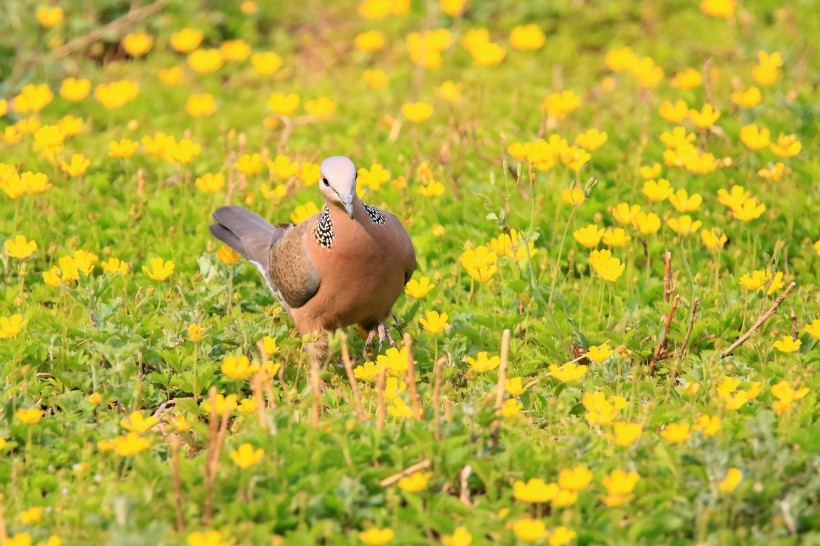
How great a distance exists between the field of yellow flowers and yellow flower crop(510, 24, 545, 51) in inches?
1.2

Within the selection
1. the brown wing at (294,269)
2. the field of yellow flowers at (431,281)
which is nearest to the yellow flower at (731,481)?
the field of yellow flowers at (431,281)

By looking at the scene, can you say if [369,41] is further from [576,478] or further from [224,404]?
[576,478]

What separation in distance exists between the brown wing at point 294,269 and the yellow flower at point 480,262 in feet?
2.23

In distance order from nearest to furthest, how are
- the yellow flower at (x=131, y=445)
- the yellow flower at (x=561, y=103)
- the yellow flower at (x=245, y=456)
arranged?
1. the yellow flower at (x=245, y=456)
2. the yellow flower at (x=131, y=445)
3. the yellow flower at (x=561, y=103)

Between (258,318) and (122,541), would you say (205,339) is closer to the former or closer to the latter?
(258,318)

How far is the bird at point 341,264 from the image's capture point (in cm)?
504

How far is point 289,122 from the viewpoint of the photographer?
24.4 ft

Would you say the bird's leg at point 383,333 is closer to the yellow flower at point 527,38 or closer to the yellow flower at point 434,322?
the yellow flower at point 434,322

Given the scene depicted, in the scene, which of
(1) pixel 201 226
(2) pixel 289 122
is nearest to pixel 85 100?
(2) pixel 289 122

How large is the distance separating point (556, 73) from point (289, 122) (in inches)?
80.8

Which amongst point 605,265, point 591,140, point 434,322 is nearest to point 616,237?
point 605,265

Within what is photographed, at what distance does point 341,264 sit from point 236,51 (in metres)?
3.90

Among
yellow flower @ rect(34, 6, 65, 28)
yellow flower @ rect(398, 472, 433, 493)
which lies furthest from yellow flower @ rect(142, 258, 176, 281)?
yellow flower @ rect(34, 6, 65, 28)

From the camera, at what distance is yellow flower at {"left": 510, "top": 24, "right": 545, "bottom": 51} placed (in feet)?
27.8
